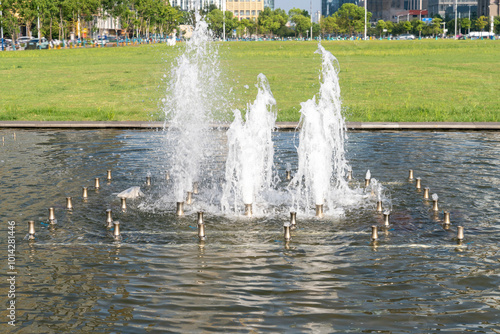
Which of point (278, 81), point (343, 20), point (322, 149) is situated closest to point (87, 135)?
point (322, 149)

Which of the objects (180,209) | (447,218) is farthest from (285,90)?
(447,218)

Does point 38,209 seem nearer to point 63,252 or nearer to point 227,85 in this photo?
point 63,252

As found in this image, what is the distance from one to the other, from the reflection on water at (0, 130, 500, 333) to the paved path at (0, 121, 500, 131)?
6029 millimetres

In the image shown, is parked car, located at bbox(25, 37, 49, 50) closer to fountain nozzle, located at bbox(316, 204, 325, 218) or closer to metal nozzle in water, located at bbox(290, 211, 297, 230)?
fountain nozzle, located at bbox(316, 204, 325, 218)

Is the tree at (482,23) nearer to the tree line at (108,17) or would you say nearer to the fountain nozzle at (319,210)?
the tree line at (108,17)

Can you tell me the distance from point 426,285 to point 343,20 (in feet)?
641

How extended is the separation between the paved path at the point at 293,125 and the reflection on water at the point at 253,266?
6029 mm

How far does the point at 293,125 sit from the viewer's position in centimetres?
1938

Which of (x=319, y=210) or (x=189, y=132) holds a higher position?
(x=189, y=132)

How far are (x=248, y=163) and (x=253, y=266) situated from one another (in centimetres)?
350

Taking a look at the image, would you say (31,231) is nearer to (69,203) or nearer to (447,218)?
(69,203)

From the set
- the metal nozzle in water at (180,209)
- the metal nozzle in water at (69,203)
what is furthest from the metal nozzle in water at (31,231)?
the metal nozzle in water at (180,209)

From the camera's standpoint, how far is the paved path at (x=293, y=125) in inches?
740

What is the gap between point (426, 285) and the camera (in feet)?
24.0
